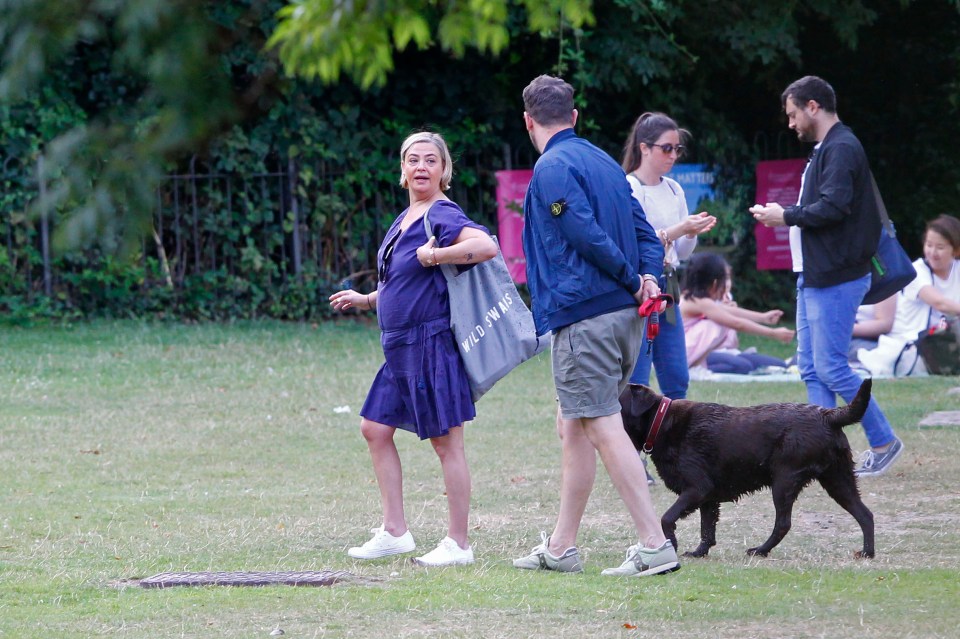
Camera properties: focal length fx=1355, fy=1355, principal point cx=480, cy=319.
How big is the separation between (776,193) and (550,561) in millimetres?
13389

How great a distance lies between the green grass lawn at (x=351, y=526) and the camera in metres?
4.83

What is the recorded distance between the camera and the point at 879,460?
7.79 m

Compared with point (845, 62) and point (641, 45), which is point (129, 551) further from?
point (845, 62)

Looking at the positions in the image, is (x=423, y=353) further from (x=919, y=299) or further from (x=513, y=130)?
(x=513, y=130)

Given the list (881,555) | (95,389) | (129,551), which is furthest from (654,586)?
(95,389)

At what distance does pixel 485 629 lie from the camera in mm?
4680

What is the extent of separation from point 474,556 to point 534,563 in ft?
1.44

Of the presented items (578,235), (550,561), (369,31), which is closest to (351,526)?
(550,561)

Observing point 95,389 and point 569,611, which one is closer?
point 569,611

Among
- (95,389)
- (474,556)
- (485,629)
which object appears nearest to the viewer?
(485,629)

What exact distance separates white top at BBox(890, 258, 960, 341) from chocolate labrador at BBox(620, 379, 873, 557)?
6080mm

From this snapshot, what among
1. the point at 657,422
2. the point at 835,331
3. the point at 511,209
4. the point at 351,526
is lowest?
the point at 351,526

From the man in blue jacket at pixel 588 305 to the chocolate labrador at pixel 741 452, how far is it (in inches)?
18.2

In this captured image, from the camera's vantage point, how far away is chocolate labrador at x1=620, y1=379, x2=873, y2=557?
19.0 feet
